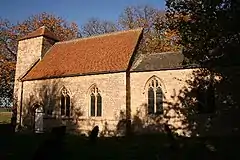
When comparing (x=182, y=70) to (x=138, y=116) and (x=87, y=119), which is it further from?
(x=87, y=119)

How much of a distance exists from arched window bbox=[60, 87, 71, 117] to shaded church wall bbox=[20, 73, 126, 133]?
0.40 meters

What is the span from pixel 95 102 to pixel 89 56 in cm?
523

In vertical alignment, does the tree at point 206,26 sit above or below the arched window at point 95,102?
above

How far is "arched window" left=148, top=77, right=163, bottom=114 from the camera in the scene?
2394 cm

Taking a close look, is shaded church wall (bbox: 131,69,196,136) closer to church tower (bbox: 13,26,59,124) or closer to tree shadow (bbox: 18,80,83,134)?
tree shadow (bbox: 18,80,83,134)

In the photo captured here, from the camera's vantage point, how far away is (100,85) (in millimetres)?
25891

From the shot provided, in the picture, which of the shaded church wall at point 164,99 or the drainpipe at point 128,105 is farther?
the drainpipe at point 128,105

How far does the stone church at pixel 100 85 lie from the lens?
24.0 meters

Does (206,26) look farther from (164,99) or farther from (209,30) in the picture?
(164,99)

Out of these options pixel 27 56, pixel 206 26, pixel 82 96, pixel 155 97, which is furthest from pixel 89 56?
pixel 206 26

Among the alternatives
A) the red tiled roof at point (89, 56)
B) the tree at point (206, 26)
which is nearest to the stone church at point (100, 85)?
the red tiled roof at point (89, 56)

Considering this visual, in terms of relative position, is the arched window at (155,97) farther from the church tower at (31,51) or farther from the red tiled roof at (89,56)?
the church tower at (31,51)

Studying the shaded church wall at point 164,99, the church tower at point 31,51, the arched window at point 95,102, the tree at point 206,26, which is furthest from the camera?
the church tower at point 31,51

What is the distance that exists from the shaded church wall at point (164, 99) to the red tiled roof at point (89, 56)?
201 centimetres
